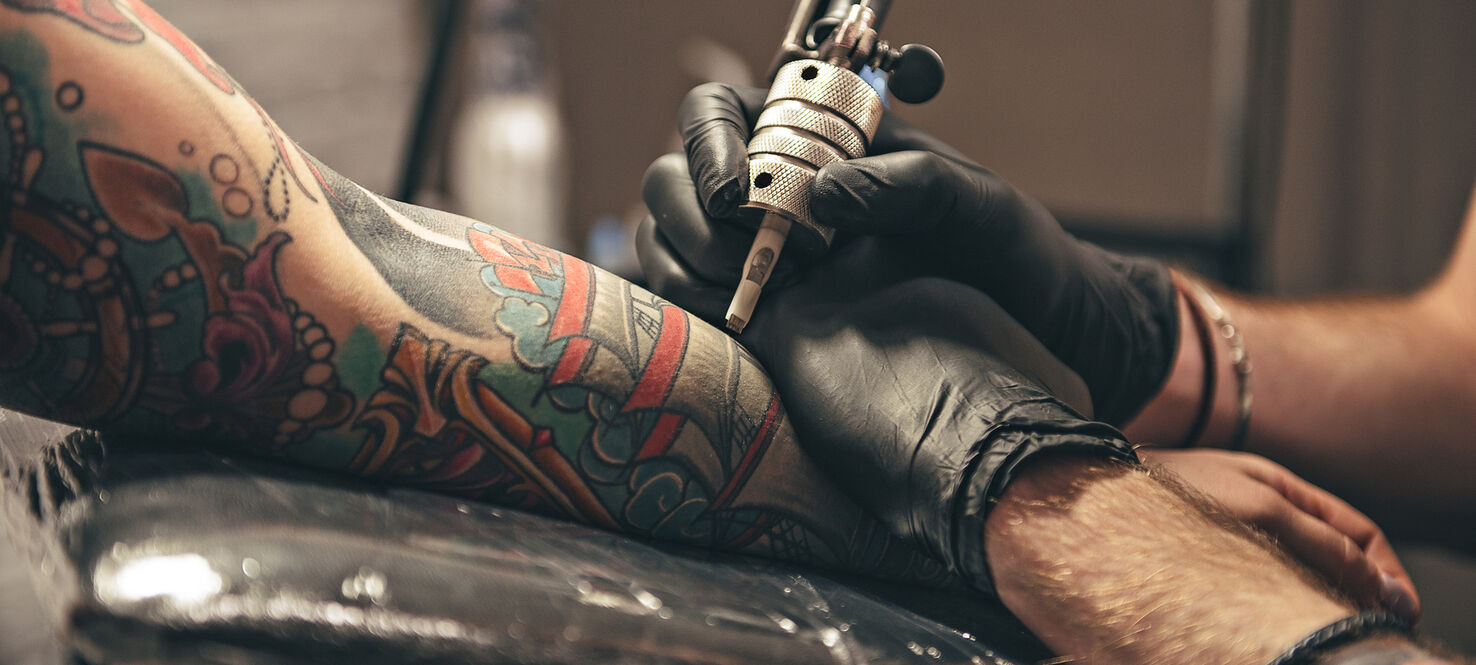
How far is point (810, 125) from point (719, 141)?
97 millimetres

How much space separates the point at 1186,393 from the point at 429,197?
92.2 inches

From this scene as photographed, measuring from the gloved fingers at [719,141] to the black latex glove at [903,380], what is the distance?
4 cm

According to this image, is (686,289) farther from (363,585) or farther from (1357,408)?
(1357,408)

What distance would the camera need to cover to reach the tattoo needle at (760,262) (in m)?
0.68

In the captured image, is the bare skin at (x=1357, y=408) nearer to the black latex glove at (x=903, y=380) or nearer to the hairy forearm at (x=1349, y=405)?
the hairy forearm at (x=1349, y=405)

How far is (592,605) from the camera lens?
1.52ft

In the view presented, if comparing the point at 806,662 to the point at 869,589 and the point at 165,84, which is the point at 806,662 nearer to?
the point at 869,589

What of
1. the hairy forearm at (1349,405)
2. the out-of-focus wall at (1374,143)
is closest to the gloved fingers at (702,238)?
the hairy forearm at (1349,405)

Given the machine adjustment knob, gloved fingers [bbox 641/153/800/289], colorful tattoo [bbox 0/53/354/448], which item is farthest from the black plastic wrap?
the machine adjustment knob

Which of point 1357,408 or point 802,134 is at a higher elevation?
point 802,134

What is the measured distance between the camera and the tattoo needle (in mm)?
680

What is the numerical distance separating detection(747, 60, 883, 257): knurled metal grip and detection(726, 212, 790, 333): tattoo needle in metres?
0.01

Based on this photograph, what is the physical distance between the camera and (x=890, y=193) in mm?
673

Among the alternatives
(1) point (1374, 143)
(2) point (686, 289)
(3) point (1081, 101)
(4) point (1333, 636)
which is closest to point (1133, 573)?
(4) point (1333, 636)
